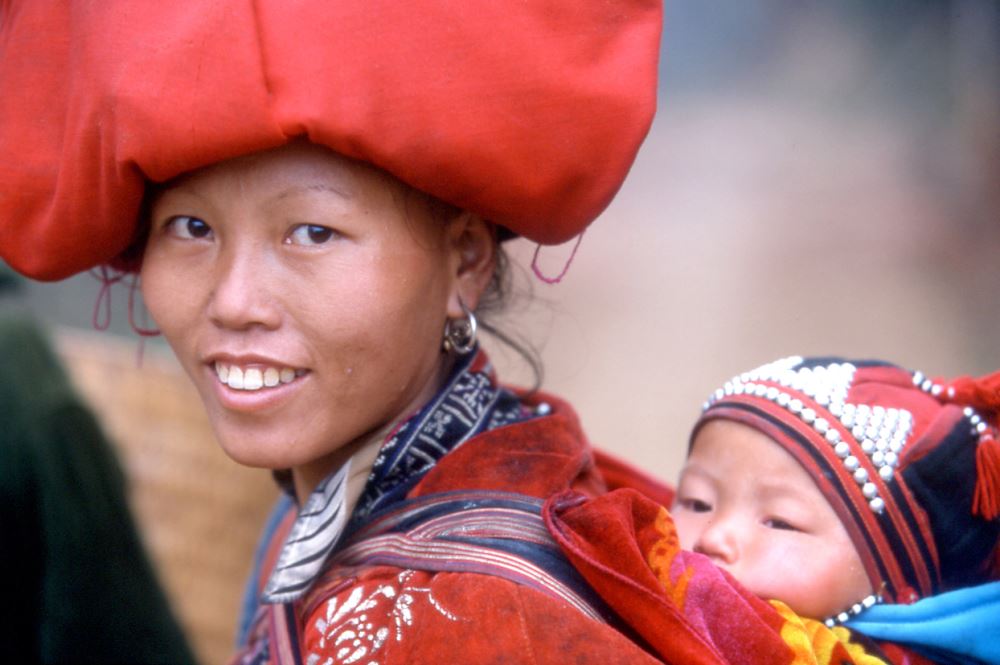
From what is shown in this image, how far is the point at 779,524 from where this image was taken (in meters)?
1.79

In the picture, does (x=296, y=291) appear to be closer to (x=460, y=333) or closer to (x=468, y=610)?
(x=460, y=333)

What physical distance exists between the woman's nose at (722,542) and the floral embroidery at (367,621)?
0.48 m

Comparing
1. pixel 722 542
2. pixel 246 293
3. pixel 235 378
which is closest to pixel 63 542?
pixel 235 378

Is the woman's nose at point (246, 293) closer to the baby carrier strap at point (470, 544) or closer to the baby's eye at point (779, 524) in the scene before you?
the baby carrier strap at point (470, 544)

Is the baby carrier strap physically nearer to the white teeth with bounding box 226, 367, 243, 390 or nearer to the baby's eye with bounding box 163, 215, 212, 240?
the white teeth with bounding box 226, 367, 243, 390

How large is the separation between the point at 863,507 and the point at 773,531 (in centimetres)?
13

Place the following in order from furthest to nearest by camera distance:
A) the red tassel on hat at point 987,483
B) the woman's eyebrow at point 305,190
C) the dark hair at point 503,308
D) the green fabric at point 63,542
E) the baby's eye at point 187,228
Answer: the green fabric at point 63,542 → the dark hair at point 503,308 → the red tassel on hat at point 987,483 → the baby's eye at point 187,228 → the woman's eyebrow at point 305,190

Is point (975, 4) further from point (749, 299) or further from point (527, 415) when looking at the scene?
point (527, 415)

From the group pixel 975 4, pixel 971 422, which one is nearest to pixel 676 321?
pixel 975 4

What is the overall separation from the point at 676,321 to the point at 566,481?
460 centimetres

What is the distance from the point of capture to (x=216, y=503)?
382 centimetres

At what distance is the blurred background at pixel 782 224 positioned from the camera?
18.5 feet

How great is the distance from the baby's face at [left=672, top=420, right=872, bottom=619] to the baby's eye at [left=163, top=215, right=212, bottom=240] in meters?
0.83

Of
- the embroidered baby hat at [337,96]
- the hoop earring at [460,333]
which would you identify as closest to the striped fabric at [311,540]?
the hoop earring at [460,333]
